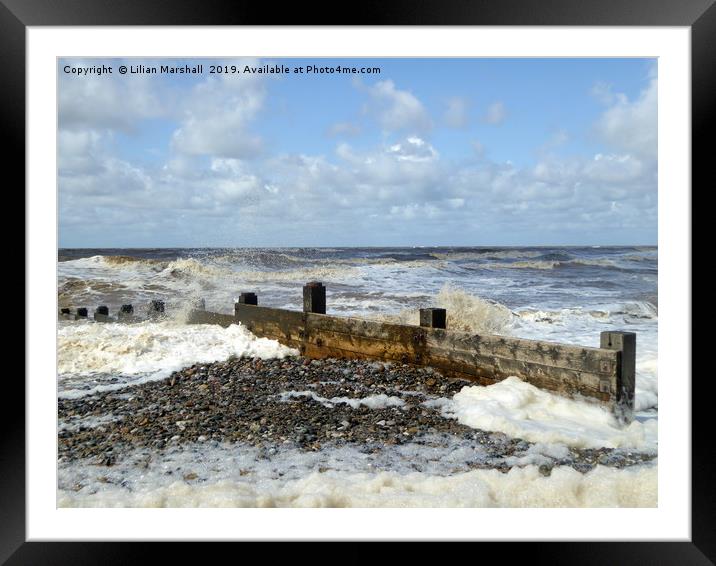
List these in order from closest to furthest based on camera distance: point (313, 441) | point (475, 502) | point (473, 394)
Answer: point (475, 502)
point (313, 441)
point (473, 394)

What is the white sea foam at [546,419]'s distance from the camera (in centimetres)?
326

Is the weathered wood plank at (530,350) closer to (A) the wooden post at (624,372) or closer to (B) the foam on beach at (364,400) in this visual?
(A) the wooden post at (624,372)

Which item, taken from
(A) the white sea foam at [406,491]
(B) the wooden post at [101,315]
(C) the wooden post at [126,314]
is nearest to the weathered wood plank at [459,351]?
(A) the white sea foam at [406,491]

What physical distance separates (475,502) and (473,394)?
4.11 feet

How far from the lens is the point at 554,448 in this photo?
3215 mm

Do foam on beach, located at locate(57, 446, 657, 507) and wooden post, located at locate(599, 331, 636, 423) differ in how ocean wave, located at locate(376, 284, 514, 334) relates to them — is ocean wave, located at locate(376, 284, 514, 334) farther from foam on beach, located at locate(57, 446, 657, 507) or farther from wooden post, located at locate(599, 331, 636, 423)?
foam on beach, located at locate(57, 446, 657, 507)

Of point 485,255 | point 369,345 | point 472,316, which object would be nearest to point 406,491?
point 369,345

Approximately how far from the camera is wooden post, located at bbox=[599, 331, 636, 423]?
130 inches

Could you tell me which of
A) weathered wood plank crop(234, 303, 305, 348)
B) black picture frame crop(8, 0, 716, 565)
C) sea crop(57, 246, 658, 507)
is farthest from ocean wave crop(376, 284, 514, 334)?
black picture frame crop(8, 0, 716, 565)

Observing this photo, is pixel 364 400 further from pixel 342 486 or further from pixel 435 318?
pixel 342 486

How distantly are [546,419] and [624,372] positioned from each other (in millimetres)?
560

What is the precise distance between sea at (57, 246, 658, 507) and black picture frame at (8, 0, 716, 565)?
16.8 inches
